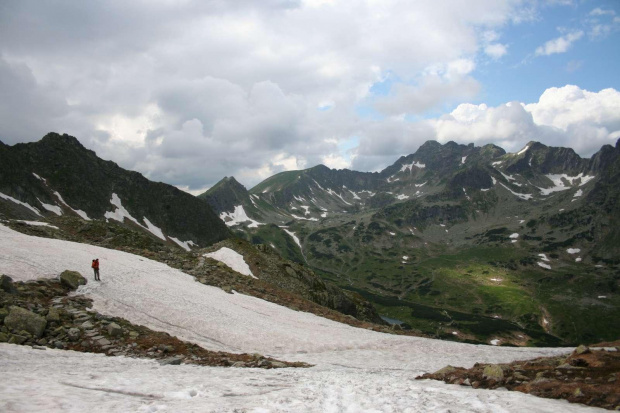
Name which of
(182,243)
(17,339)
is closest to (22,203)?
(182,243)

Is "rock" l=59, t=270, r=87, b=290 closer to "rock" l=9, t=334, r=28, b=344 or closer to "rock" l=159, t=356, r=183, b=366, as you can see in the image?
"rock" l=9, t=334, r=28, b=344

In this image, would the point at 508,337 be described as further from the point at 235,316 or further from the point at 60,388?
the point at 60,388

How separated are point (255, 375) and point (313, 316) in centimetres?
2202

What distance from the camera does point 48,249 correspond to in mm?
34250

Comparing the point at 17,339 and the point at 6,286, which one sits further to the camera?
the point at 6,286

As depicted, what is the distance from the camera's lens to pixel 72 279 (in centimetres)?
2767

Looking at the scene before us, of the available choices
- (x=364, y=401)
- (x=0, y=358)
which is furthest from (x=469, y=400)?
(x=0, y=358)

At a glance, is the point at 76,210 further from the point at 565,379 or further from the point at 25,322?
the point at 565,379

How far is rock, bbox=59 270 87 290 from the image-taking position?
89.0 ft

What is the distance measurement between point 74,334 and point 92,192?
6156 inches

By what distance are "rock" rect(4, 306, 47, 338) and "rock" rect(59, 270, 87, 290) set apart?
830cm

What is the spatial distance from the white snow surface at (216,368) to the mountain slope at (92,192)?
104 metres

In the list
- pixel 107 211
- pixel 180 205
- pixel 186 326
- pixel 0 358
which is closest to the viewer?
pixel 0 358

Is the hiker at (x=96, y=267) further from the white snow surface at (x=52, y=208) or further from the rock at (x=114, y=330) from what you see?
the white snow surface at (x=52, y=208)
